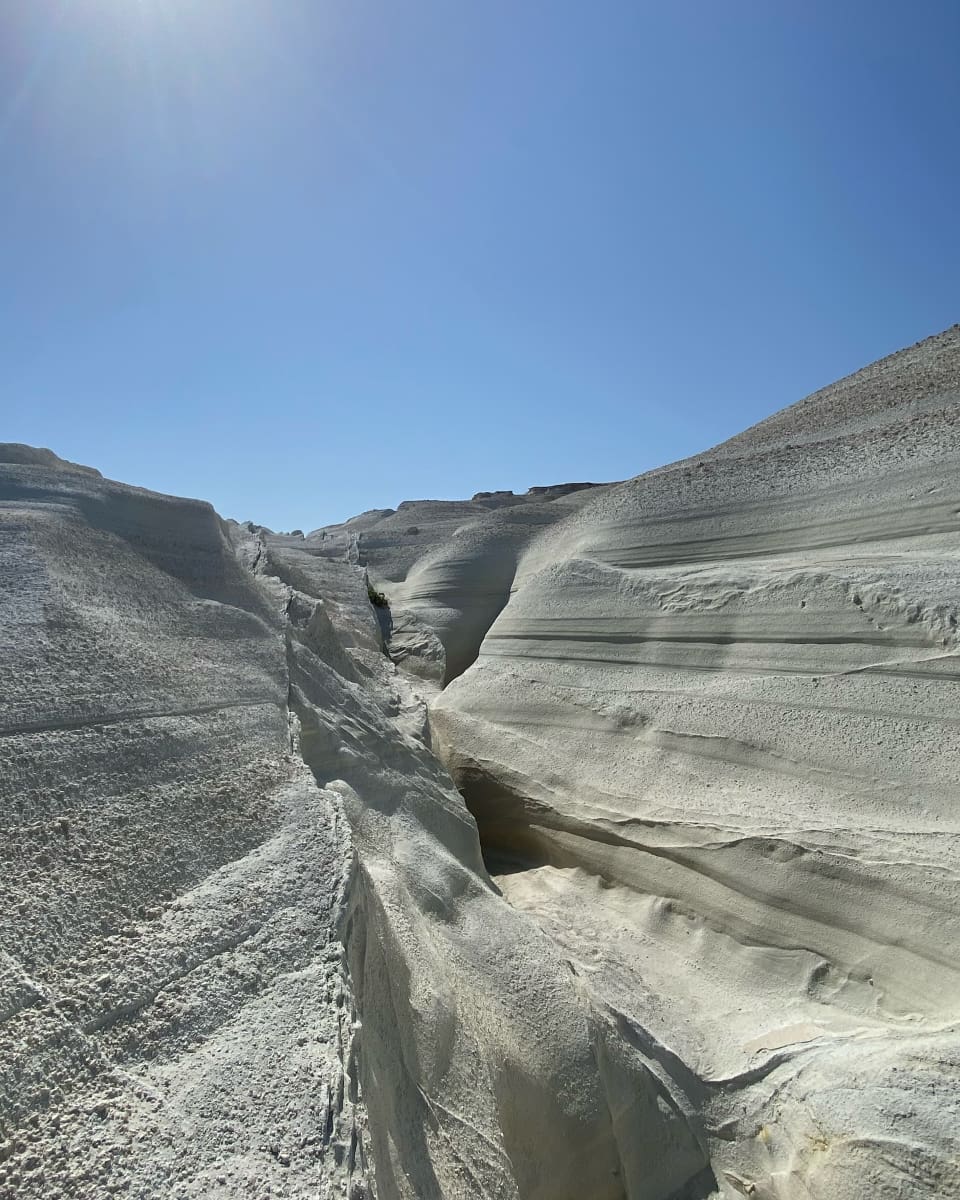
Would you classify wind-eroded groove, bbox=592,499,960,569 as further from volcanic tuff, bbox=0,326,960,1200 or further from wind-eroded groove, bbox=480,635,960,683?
wind-eroded groove, bbox=480,635,960,683

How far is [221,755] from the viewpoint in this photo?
3668 mm

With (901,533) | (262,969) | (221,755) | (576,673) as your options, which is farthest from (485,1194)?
(901,533)

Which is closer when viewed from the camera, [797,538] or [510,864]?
[510,864]

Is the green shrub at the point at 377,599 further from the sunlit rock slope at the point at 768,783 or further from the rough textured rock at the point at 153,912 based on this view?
the rough textured rock at the point at 153,912

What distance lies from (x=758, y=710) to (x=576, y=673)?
2105 mm

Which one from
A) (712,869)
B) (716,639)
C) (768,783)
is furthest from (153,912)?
(716,639)

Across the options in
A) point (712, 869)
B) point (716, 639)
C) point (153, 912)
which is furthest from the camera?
point (716, 639)

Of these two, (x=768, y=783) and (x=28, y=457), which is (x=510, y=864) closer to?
(x=768, y=783)

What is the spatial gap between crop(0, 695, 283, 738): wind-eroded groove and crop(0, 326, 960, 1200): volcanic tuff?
17mm

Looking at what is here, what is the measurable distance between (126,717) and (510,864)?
13.5 ft

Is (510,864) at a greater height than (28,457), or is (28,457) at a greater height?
(28,457)

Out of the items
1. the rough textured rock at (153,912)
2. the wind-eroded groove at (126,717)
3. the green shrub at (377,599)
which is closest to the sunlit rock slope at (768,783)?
the rough textured rock at (153,912)

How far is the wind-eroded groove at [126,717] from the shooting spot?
2.97 meters

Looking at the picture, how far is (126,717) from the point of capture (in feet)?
11.2
